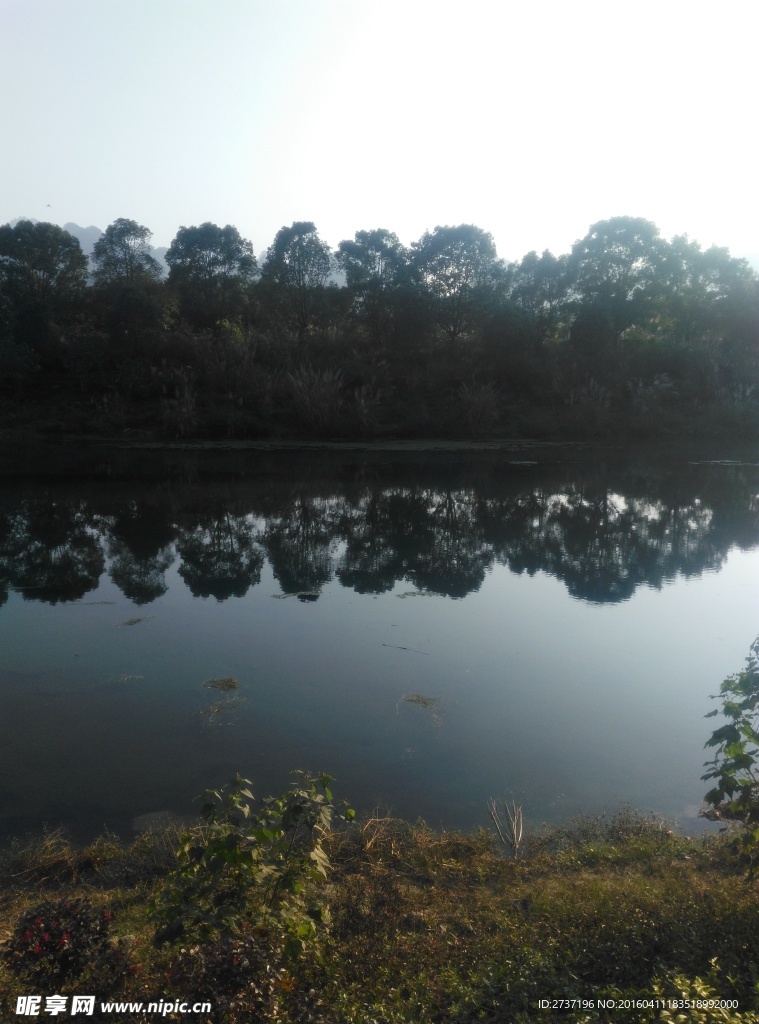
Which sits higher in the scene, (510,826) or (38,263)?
(38,263)

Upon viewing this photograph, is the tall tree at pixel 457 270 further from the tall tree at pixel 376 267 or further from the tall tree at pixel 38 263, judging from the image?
the tall tree at pixel 38 263

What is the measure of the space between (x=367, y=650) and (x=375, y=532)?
6.58 meters

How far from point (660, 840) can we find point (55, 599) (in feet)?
27.9

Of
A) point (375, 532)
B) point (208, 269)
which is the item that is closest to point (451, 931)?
point (375, 532)

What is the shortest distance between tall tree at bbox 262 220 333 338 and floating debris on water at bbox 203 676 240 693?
1152 inches

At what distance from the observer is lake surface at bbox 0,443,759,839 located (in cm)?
544

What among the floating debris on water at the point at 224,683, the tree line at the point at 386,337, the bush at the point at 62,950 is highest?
the tree line at the point at 386,337

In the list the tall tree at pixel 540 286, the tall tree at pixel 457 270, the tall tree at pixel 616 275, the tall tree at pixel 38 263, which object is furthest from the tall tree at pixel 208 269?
the tall tree at pixel 616 275

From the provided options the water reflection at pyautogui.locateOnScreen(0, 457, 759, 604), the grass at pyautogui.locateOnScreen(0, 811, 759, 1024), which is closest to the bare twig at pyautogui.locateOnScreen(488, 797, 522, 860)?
the grass at pyautogui.locateOnScreen(0, 811, 759, 1024)

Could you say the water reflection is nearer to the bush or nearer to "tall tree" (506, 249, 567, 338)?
the bush

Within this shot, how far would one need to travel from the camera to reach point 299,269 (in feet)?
115

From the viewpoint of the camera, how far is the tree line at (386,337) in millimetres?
30938

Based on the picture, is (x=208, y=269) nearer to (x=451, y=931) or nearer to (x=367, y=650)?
(x=367, y=650)

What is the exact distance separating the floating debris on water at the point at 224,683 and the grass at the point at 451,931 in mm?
2371
